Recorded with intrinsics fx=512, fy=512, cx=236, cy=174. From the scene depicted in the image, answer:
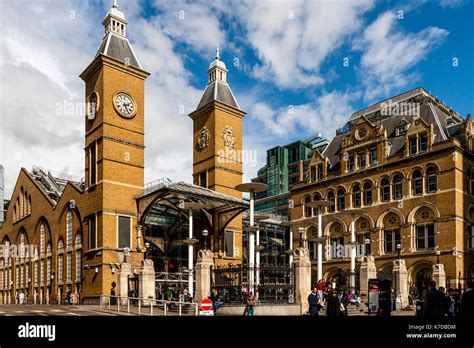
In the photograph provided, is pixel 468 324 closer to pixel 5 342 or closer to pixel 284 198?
pixel 5 342

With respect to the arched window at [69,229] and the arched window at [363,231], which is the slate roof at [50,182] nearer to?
the arched window at [69,229]

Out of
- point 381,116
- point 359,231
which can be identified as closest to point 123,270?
point 359,231

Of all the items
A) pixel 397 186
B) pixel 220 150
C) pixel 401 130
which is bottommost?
pixel 397 186

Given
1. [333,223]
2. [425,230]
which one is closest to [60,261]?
[333,223]

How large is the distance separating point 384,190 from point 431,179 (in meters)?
5.05

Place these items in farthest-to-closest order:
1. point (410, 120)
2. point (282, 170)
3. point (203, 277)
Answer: point (282, 170), point (410, 120), point (203, 277)

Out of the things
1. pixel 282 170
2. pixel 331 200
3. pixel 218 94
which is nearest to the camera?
pixel 331 200

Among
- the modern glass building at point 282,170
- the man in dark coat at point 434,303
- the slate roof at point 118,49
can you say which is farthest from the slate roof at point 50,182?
the man in dark coat at point 434,303

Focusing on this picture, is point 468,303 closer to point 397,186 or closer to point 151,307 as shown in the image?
point 151,307

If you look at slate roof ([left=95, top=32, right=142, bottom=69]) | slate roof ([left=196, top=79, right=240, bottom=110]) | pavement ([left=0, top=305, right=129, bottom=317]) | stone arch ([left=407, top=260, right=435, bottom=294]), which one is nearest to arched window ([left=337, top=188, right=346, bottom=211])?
stone arch ([left=407, top=260, right=435, bottom=294])

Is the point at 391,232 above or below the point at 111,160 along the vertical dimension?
below

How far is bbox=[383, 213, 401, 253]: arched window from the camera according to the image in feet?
158

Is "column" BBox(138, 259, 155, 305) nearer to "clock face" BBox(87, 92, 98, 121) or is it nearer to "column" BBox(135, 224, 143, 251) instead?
"column" BBox(135, 224, 143, 251)

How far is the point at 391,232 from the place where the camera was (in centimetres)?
4881
